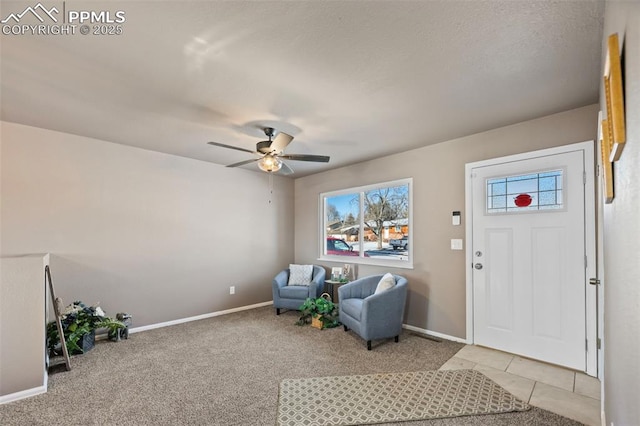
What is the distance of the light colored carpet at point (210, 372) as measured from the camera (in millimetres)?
2178

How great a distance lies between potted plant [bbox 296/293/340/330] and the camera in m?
4.17

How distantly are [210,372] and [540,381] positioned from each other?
3042 millimetres

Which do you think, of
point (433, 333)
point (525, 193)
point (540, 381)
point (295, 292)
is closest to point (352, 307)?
point (433, 333)

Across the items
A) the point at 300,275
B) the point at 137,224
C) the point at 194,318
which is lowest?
the point at 194,318

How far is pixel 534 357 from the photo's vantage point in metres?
3.09

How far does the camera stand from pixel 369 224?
4926 millimetres

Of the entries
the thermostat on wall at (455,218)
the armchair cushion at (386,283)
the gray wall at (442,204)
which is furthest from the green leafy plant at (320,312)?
the thermostat on wall at (455,218)

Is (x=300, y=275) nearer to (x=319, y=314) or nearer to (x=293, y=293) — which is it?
(x=293, y=293)

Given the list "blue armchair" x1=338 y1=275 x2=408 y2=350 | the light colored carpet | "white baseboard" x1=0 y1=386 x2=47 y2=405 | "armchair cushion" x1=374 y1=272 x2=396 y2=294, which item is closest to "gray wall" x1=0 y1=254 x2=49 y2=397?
"white baseboard" x1=0 y1=386 x2=47 y2=405

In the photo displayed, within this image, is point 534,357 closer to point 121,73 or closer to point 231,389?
point 231,389

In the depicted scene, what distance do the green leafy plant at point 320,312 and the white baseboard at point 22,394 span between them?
2732mm

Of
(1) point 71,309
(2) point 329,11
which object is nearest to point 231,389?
(1) point 71,309

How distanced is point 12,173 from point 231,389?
3.39 m

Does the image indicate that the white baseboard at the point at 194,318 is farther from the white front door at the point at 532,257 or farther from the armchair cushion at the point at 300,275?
the white front door at the point at 532,257
